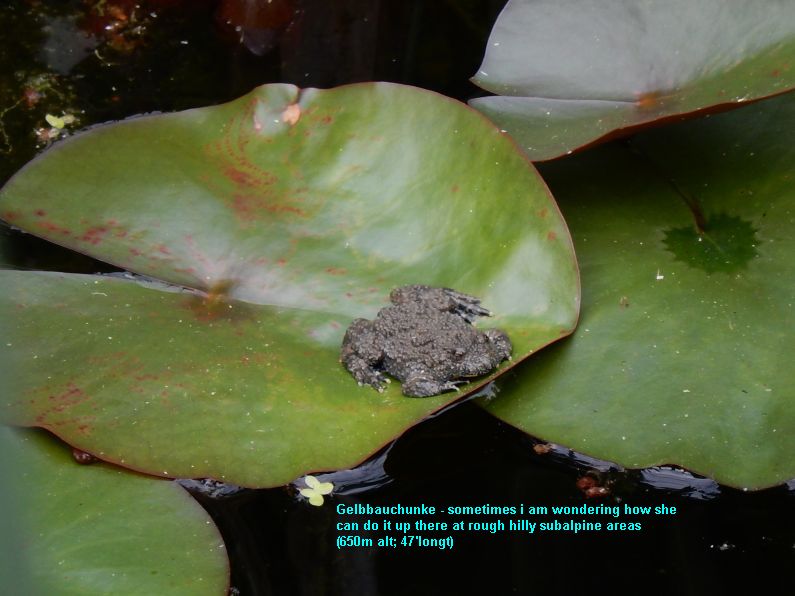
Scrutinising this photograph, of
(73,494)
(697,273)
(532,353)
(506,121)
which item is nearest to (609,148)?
(506,121)

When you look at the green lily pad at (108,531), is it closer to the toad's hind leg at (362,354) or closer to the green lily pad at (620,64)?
the toad's hind leg at (362,354)

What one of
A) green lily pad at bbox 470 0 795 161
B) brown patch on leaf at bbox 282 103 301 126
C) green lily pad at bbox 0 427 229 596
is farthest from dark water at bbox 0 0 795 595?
green lily pad at bbox 470 0 795 161

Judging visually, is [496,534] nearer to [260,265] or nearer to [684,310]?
[684,310]

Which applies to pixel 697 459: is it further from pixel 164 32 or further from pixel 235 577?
pixel 164 32

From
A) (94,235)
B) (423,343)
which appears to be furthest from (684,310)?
(94,235)

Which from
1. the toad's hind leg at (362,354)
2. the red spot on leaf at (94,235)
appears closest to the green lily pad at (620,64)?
the toad's hind leg at (362,354)

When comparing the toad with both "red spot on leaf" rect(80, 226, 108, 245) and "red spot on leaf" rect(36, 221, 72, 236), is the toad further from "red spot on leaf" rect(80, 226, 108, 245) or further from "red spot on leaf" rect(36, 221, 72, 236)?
"red spot on leaf" rect(36, 221, 72, 236)

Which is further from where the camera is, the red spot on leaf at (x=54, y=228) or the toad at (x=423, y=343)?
the red spot on leaf at (x=54, y=228)

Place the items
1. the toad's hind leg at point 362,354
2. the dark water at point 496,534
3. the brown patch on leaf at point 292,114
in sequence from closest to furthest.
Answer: the dark water at point 496,534 → the toad's hind leg at point 362,354 → the brown patch on leaf at point 292,114
